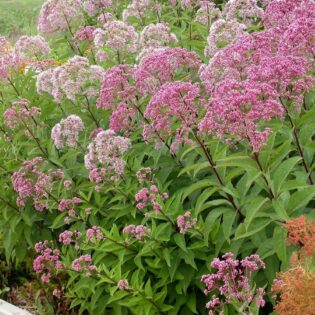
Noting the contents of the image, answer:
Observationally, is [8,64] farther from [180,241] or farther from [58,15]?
[180,241]

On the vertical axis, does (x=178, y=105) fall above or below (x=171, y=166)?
above

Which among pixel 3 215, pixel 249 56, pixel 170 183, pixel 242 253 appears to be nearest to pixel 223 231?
pixel 242 253

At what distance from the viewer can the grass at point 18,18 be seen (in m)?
18.4

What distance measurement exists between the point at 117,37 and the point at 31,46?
118 cm

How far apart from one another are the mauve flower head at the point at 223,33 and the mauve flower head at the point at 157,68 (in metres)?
0.37

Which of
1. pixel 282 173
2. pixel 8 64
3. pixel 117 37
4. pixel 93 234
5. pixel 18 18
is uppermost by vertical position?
pixel 117 37

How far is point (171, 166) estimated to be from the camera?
177 inches

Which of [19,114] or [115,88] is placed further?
[19,114]

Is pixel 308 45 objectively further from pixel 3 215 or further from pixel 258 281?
pixel 3 215

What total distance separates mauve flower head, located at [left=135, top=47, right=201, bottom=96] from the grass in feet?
34.2

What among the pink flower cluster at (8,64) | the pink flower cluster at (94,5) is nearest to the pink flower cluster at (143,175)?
the pink flower cluster at (8,64)

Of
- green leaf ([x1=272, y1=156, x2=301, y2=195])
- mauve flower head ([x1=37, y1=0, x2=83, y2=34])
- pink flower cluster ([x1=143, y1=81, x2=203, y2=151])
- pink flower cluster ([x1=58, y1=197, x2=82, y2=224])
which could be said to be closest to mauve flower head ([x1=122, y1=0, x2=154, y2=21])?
mauve flower head ([x1=37, y1=0, x2=83, y2=34])

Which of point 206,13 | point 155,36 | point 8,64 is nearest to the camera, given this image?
point 155,36

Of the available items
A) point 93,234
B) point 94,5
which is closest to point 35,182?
point 93,234
